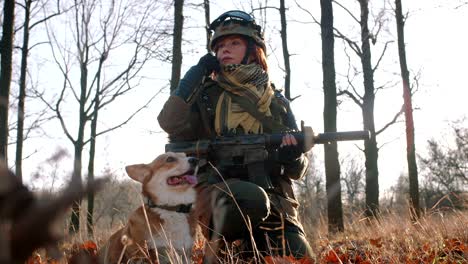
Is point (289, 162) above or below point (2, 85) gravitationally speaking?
below

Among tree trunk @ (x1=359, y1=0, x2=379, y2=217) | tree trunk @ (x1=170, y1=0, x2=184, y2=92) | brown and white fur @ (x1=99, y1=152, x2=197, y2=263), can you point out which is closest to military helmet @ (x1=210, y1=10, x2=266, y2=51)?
brown and white fur @ (x1=99, y1=152, x2=197, y2=263)

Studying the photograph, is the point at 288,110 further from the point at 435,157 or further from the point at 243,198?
the point at 435,157

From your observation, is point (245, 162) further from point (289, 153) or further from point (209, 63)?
point (209, 63)

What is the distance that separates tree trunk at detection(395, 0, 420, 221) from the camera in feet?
45.1

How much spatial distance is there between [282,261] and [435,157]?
125 feet

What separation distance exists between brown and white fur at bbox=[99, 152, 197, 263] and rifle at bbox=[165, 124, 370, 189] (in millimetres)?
501

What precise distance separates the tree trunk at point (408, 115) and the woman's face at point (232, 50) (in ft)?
34.8

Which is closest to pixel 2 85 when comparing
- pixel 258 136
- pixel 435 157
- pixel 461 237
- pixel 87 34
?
pixel 87 34

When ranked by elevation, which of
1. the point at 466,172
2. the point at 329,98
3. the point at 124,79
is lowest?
the point at 466,172

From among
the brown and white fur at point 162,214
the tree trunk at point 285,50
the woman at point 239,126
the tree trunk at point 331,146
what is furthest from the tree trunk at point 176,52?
the brown and white fur at point 162,214

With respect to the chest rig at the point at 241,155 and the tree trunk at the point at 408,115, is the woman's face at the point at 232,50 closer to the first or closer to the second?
the chest rig at the point at 241,155

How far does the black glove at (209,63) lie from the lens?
393 centimetres

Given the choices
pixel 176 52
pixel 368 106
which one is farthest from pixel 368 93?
pixel 176 52

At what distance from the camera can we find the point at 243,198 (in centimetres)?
319
